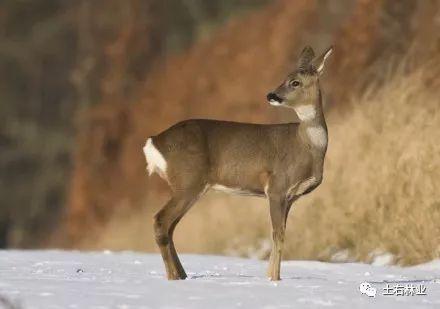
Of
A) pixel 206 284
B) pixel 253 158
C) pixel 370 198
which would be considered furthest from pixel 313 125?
pixel 370 198

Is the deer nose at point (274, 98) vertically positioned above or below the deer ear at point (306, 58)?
below

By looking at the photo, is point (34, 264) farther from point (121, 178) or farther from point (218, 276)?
point (121, 178)

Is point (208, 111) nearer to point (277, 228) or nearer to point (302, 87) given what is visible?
point (302, 87)

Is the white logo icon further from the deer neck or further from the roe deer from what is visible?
the deer neck

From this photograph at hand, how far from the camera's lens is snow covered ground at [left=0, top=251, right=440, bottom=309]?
30.2 feet

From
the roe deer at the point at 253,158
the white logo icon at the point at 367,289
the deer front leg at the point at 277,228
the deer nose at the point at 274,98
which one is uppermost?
the deer nose at the point at 274,98

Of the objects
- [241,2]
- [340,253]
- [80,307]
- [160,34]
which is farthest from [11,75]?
[80,307]

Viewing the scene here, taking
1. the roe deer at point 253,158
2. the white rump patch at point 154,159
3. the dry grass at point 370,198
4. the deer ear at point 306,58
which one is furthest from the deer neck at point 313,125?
the dry grass at point 370,198

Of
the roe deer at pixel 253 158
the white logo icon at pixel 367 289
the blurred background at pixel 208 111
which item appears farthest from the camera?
the blurred background at pixel 208 111

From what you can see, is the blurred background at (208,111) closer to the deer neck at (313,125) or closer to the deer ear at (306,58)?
the deer neck at (313,125)

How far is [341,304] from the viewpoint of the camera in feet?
30.7

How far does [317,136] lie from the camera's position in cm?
1138

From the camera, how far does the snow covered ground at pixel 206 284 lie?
920 centimetres

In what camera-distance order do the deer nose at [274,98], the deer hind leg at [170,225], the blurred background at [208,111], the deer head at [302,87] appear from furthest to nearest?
the blurred background at [208,111] < the deer head at [302,87] < the deer nose at [274,98] < the deer hind leg at [170,225]
